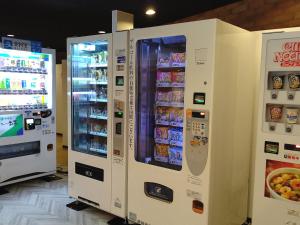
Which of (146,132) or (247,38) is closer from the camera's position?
(247,38)

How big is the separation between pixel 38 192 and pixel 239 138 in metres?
2.77

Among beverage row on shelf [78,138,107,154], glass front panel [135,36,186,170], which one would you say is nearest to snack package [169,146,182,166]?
glass front panel [135,36,186,170]

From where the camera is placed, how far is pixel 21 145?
160 inches

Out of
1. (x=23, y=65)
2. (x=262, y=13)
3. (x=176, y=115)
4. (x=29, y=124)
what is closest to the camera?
(x=176, y=115)

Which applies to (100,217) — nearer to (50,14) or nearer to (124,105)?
(124,105)

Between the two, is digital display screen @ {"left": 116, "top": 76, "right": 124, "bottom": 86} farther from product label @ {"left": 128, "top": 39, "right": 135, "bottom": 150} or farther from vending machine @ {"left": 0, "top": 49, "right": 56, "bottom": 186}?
vending machine @ {"left": 0, "top": 49, "right": 56, "bottom": 186}

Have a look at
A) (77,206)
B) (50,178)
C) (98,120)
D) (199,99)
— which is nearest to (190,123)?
(199,99)

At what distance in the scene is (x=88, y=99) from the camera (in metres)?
3.41

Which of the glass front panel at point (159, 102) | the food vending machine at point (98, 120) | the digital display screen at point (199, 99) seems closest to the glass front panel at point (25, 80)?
the food vending machine at point (98, 120)

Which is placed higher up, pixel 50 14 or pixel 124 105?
pixel 50 14

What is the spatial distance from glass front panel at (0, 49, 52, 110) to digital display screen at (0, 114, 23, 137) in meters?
0.12

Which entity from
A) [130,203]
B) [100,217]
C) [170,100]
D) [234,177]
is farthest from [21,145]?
[234,177]

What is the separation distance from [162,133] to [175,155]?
0.25m

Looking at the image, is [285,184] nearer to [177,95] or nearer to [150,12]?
[177,95]
